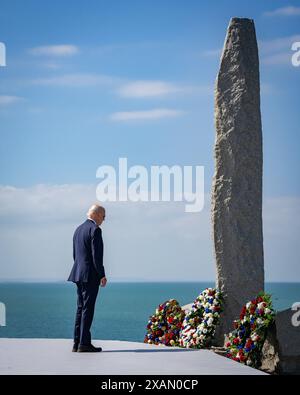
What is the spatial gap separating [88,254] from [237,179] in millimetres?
4142

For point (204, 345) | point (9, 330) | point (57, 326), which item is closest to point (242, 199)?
point (204, 345)

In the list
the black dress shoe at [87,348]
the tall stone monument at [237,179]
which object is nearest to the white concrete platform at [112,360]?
the black dress shoe at [87,348]

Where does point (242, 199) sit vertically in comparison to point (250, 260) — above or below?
above

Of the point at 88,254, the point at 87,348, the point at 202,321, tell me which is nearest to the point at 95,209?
the point at 88,254

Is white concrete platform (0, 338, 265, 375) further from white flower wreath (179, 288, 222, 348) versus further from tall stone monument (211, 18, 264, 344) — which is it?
tall stone monument (211, 18, 264, 344)

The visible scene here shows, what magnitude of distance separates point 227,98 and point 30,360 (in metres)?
6.18

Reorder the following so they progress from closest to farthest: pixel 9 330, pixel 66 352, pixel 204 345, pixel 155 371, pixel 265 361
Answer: pixel 155 371 → pixel 66 352 → pixel 265 361 → pixel 204 345 → pixel 9 330

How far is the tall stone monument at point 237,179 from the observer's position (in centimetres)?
1455

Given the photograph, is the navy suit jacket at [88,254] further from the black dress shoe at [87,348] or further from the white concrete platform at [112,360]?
the white concrete platform at [112,360]

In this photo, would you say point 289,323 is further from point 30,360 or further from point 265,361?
point 30,360

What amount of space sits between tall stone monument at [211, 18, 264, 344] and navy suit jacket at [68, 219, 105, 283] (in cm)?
378

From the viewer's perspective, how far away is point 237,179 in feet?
48.4

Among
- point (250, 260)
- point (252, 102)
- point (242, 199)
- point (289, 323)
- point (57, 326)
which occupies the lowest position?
point (57, 326)

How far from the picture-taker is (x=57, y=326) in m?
74.6
